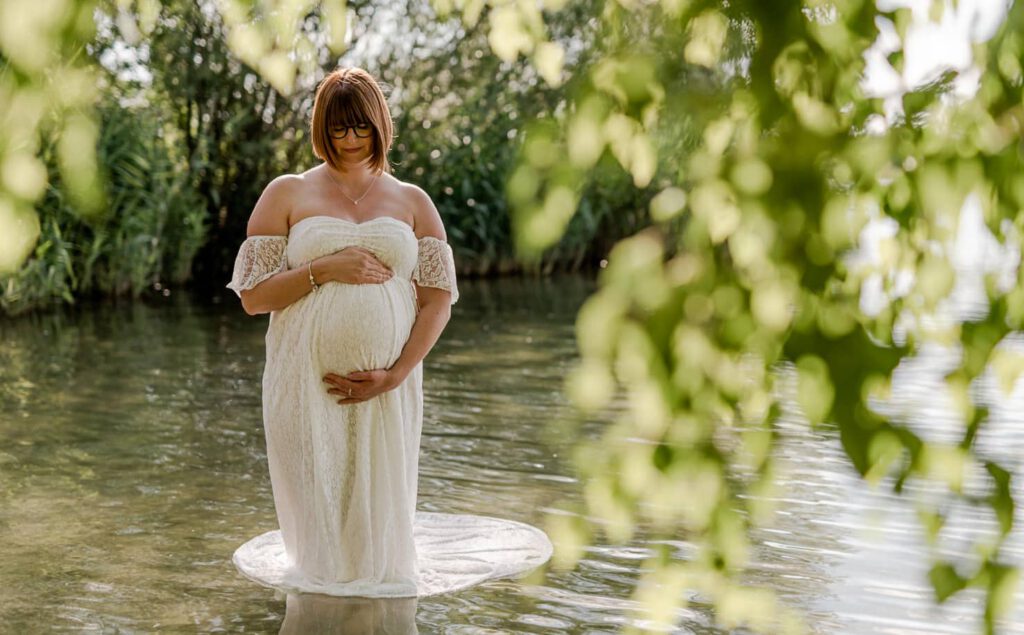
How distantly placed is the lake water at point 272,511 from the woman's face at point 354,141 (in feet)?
4.77

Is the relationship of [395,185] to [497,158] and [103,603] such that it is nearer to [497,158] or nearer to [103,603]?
[103,603]

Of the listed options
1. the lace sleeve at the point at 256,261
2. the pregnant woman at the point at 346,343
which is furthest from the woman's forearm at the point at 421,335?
the lace sleeve at the point at 256,261

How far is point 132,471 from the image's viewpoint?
21.2 feet

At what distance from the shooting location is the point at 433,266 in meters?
4.51

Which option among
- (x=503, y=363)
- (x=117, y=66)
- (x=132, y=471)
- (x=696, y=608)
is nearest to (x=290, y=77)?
(x=696, y=608)

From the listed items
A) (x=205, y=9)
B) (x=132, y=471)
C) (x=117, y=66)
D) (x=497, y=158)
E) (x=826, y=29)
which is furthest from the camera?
(x=497, y=158)

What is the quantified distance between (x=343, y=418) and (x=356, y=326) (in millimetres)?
326

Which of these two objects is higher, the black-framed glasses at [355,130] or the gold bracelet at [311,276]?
the black-framed glasses at [355,130]

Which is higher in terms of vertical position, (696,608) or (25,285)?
(25,285)

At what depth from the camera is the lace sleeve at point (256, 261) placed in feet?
14.2

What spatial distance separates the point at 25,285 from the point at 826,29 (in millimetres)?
12358

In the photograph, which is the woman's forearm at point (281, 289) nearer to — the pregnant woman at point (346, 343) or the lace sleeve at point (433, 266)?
the pregnant woman at point (346, 343)

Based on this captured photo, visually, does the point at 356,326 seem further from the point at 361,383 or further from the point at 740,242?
the point at 740,242

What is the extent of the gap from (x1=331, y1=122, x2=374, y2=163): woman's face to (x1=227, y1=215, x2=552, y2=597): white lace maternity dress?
212mm
